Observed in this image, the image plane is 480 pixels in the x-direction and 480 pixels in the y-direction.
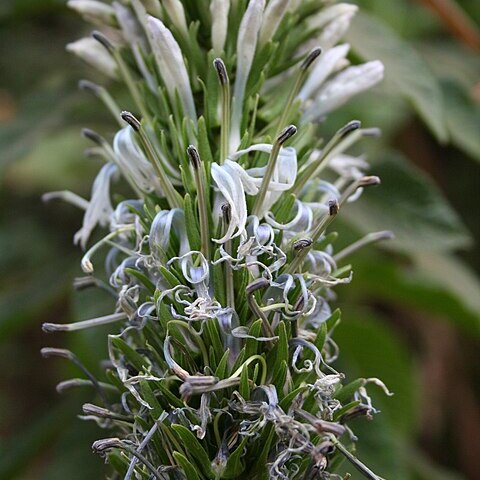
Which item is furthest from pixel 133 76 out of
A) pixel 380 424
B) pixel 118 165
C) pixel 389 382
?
pixel 389 382

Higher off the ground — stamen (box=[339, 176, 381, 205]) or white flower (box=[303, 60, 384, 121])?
white flower (box=[303, 60, 384, 121])

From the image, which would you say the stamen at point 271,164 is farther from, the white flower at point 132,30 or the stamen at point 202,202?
the white flower at point 132,30

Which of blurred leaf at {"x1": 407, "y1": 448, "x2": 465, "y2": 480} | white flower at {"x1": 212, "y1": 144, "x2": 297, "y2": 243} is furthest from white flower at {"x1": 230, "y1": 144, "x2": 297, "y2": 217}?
blurred leaf at {"x1": 407, "y1": 448, "x2": 465, "y2": 480}

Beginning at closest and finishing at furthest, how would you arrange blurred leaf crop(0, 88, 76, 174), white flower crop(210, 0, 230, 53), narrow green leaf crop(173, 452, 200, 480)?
narrow green leaf crop(173, 452, 200, 480) → white flower crop(210, 0, 230, 53) → blurred leaf crop(0, 88, 76, 174)

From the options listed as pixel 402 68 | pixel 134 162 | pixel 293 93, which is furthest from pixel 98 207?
pixel 402 68

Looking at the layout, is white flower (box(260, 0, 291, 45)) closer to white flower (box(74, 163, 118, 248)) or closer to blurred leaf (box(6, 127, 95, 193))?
white flower (box(74, 163, 118, 248))

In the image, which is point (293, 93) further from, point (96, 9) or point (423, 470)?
point (423, 470)

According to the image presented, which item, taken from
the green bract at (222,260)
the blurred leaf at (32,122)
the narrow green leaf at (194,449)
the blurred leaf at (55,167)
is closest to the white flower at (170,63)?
the green bract at (222,260)
